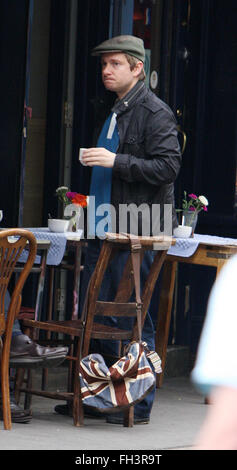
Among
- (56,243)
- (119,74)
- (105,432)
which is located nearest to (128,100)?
(119,74)

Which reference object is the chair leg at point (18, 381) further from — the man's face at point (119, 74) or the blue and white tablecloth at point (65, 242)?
the man's face at point (119, 74)

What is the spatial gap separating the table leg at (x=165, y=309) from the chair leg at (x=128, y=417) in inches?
59.6

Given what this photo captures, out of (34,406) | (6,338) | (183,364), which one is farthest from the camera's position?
(183,364)

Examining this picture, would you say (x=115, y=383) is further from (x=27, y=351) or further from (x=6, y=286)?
(x=6, y=286)

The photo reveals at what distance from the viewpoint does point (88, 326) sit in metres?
5.27

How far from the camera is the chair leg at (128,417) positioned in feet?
17.8

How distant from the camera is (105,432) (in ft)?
17.3

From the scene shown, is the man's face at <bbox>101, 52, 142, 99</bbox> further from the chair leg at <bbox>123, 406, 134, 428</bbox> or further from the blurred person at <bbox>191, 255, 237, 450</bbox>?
the blurred person at <bbox>191, 255, 237, 450</bbox>

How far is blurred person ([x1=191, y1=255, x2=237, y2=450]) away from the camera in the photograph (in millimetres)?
1252

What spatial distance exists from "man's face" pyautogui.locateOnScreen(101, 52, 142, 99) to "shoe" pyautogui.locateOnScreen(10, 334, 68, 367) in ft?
4.70

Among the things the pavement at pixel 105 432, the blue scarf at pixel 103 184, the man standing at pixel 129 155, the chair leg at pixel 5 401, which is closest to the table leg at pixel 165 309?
the pavement at pixel 105 432

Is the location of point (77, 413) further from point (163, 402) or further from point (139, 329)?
point (163, 402)
